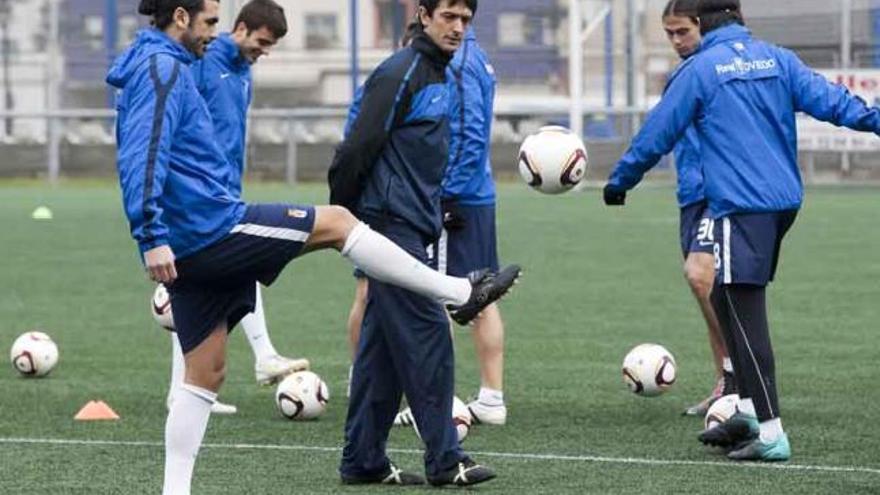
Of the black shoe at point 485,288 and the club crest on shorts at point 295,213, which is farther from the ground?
the club crest on shorts at point 295,213

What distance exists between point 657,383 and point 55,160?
25.7m

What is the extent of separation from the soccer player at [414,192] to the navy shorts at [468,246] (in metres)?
1.72

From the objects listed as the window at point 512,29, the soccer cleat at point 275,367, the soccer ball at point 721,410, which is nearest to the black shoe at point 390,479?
the soccer ball at point 721,410

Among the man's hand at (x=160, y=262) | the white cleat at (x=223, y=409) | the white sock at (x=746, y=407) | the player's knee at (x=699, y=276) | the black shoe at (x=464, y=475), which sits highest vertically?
the man's hand at (x=160, y=262)

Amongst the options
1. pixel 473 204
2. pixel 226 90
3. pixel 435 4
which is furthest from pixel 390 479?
pixel 226 90

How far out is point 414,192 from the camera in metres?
7.80

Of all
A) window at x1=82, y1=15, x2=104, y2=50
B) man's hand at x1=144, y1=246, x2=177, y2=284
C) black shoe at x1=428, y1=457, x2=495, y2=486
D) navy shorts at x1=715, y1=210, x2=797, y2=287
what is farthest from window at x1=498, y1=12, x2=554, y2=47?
man's hand at x1=144, y1=246, x2=177, y2=284

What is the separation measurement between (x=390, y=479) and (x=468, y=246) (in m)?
1.97

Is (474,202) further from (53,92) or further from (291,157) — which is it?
(53,92)

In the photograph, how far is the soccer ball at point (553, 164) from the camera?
9312 mm

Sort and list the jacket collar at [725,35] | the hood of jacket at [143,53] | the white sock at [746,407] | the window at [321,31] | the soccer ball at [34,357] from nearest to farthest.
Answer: the hood of jacket at [143,53] → the jacket collar at [725,35] → the white sock at [746,407] → the soccer ball at [34,357] → the window at [321,31]

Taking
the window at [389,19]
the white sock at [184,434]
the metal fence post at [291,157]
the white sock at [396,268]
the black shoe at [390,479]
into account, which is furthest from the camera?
the metal fence post at [291,157]

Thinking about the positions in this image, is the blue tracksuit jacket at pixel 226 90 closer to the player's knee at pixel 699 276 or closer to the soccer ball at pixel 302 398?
the soccer ball at pixel 302 398

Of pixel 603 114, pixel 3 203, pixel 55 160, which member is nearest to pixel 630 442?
pixel 3 203
